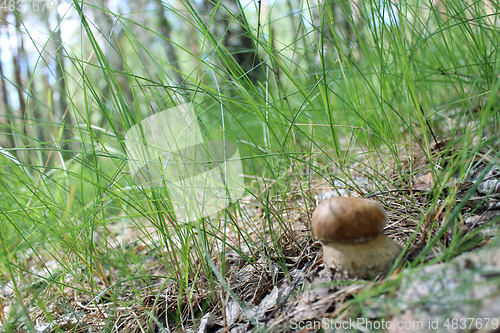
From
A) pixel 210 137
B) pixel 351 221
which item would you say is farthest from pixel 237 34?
pixel 351 221

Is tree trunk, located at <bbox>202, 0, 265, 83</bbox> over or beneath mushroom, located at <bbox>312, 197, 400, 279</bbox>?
over

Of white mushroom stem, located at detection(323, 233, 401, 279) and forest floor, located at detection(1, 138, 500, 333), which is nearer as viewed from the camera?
forest floor, located at detection(1, 138, 500, 333)

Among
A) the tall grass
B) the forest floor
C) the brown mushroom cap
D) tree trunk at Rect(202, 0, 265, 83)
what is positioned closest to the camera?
the forest floor

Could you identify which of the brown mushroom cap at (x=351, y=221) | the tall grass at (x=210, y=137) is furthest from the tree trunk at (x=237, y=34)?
the brown mushroom cap at (x=351, y=221)

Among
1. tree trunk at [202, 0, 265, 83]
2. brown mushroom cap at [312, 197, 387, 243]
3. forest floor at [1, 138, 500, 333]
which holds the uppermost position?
tree trunk at [202, 0, 265, 83]

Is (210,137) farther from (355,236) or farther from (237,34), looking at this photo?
(237,34)

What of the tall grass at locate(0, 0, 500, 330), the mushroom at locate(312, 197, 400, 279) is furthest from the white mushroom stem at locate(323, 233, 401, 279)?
the tall grass at locate(0, 0, 500, 330)

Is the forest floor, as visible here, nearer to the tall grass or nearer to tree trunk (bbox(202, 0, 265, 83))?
the tall grass
